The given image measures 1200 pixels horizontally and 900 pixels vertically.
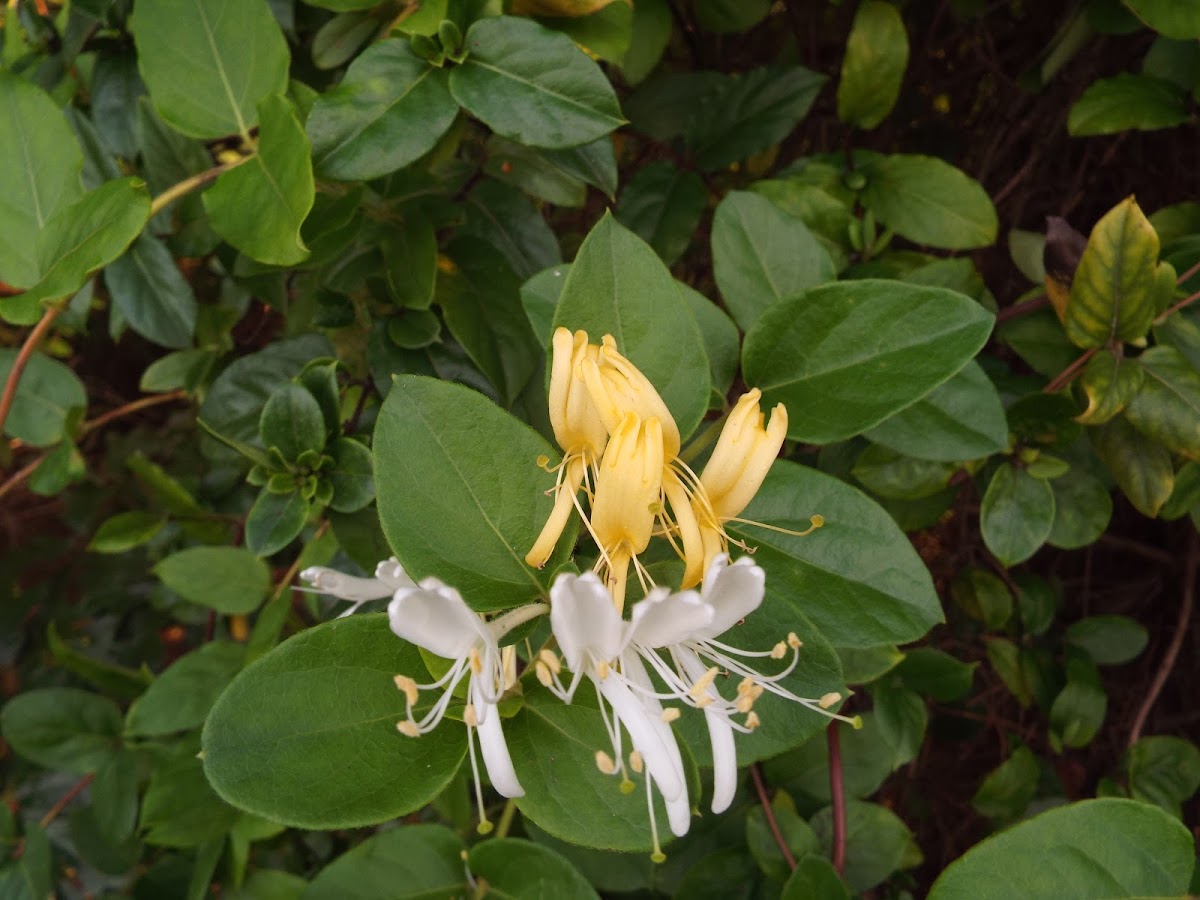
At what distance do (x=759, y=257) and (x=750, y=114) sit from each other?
30cm

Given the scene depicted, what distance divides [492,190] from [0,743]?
4.79ft

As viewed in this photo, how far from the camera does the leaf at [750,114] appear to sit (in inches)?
35.4

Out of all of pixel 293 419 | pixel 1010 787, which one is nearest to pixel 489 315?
pixel 293 419

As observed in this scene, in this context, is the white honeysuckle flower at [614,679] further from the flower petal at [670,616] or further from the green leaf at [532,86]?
the green leaf at [532,86]

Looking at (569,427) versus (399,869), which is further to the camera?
(399,869)

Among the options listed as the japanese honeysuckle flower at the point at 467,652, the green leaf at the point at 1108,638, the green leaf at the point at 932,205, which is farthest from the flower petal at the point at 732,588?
the green leaf at the point at 1108,638

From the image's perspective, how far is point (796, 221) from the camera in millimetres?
687

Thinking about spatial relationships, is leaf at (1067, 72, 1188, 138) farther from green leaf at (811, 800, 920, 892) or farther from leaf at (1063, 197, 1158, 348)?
green leaf at (811, 800, 920, 892)

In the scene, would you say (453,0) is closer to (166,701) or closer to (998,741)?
(166,701)

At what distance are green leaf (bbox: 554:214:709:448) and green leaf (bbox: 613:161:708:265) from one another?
339mm

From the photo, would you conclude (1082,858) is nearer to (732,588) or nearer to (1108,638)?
(732,588)

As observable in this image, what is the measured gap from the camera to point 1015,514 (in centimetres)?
72

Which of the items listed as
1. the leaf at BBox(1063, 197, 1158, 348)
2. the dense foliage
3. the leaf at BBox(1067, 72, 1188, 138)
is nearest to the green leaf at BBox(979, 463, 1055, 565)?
the dense foliage

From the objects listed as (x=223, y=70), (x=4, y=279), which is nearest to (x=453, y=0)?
(x=223, y=70)
